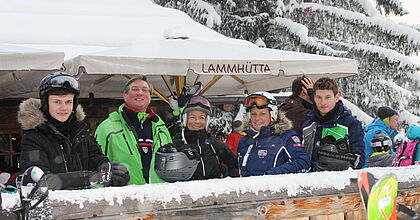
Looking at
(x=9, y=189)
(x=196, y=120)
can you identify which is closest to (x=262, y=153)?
(x=196, y=120)

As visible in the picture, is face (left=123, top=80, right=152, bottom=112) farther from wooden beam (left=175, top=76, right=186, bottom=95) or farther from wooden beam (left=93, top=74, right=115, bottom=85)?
wooden beam (left=93, top=74, right=115, bottom=85)

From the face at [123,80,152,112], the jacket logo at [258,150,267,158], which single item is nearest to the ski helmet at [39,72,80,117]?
the face at [123,80,152,112]

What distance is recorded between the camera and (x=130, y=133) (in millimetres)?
3111

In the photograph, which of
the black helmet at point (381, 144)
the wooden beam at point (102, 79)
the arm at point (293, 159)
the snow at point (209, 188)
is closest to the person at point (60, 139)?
the snow at point (209, 188)

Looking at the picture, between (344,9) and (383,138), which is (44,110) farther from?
(344,9)

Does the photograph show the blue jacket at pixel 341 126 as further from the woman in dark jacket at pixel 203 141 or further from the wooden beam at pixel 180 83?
the wooden beam at pixel 180 83

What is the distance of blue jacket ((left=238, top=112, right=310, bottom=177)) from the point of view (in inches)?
114

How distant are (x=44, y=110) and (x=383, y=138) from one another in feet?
9.36

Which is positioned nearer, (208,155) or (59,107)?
(59,107)

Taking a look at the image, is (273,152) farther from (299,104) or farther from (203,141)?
(299,104)

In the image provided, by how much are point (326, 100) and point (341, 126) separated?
0.21 m

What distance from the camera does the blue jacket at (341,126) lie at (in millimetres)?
2971

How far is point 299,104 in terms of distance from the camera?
3.86 meters

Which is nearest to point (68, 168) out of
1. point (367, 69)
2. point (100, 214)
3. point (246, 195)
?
point (100, 214)
